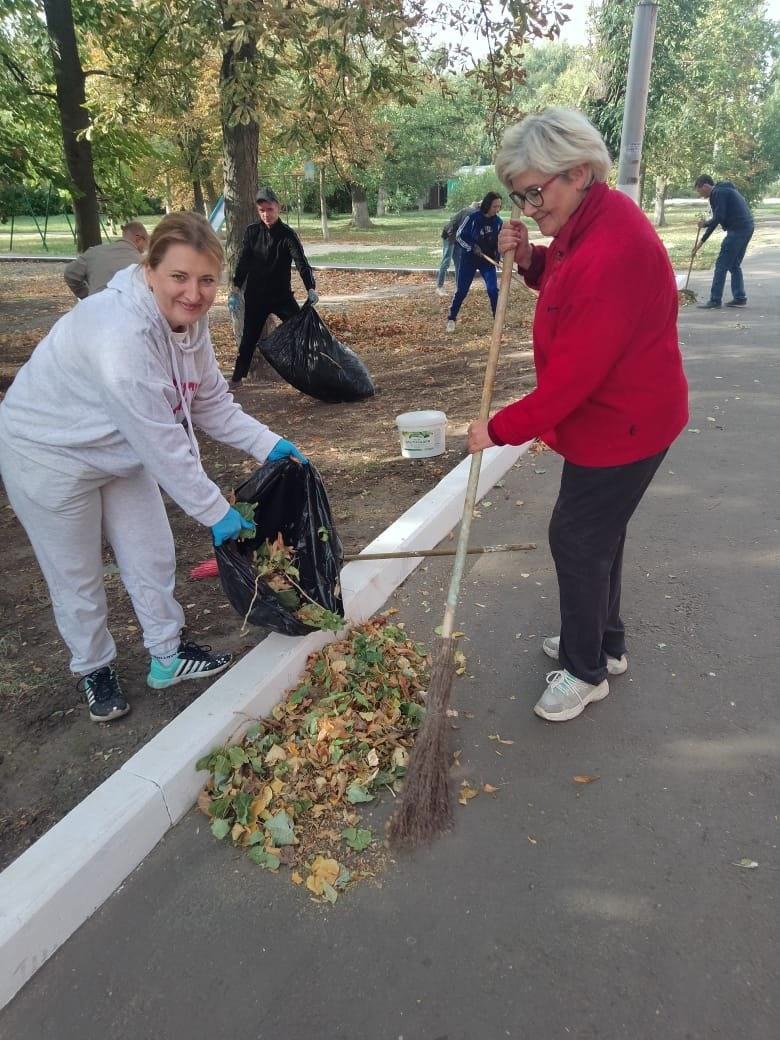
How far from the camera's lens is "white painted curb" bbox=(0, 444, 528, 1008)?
189 cm

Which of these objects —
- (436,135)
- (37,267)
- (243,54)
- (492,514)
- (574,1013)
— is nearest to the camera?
(574,1013)

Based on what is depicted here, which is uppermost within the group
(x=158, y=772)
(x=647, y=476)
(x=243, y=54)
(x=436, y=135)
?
(x=436, y=135)

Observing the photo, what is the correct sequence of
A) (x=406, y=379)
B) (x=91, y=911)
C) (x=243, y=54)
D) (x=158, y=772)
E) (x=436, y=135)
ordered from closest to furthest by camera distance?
(x=91, y=911)
(x=158, y=772)
(x=243, y=54)
(x=406, y=379)
(x=436, y=135)

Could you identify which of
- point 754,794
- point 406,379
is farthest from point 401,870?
point 406,379

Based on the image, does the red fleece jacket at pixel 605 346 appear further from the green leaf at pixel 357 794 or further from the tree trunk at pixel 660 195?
the tree trunk at pixel 660 195

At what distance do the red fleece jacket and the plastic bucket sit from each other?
2818 millimetres

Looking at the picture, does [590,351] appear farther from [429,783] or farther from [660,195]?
[660,195]

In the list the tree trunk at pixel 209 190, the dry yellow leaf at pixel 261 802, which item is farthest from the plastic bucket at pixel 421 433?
the tree trunk at pixel 209 190

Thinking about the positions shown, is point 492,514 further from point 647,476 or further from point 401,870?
point 401,870

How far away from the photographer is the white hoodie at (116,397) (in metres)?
2.18

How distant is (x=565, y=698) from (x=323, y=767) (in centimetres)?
90

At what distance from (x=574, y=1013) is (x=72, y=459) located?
80.7 inches

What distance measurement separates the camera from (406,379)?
7.82 m

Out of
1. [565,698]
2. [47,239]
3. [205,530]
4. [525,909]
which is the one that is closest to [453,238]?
[205,530]
